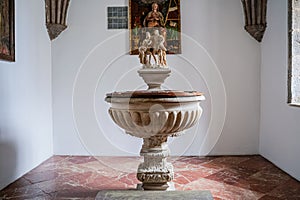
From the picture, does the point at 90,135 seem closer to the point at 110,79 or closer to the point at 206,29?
the point at 110,79

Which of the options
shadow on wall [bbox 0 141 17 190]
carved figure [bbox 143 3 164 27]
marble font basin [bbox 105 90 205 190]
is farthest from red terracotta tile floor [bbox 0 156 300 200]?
carved figure [bbox 143 3 164 27]

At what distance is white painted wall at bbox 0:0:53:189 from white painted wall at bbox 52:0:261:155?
0.28 m

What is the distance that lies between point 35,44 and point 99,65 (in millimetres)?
946

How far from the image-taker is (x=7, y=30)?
3.05 metres

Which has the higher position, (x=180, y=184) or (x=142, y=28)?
(x=142, y=28)

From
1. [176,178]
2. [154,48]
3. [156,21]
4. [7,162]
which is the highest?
[156,21]

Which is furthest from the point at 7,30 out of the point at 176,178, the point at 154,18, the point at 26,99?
the point at 176,178

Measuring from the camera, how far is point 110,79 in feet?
14.4

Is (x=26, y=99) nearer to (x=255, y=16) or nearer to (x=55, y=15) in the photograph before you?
(x=55, y=15)

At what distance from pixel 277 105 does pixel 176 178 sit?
5.24ft

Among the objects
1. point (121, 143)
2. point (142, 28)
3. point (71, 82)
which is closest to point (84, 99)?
point (71, 82)

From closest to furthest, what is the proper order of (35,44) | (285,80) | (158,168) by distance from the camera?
(158,168)
(285,80)
(35,44)

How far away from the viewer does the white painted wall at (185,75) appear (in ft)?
14.2

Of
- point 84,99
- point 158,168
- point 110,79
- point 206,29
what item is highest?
point 206,29
